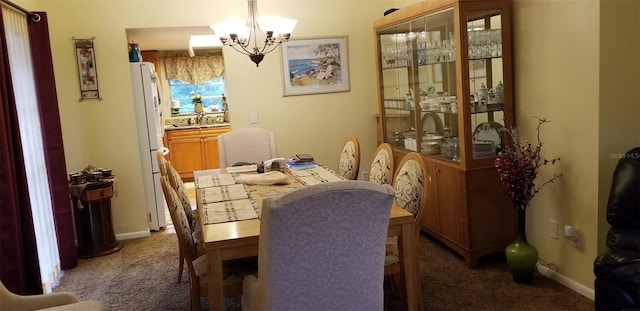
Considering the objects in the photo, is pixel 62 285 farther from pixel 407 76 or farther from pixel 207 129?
pixel 207 129

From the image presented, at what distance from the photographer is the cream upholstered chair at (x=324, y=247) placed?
6.00 feet

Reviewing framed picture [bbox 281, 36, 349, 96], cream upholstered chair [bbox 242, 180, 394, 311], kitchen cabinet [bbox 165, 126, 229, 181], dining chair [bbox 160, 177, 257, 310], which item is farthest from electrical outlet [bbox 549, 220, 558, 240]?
kitchen cabinet [bbox 165, 126, 229, 181]

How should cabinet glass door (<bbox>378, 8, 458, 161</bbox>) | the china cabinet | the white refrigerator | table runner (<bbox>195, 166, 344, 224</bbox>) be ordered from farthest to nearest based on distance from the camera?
the white refrigerator < cabinet glass door (<bbox>378, 8, 458, 161</bbox>) < the china cabinet < table runner (<bbox>195, 166, 344, 224</bbox>)

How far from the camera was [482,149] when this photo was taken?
3.51 meters

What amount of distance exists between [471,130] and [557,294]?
1.19 metres

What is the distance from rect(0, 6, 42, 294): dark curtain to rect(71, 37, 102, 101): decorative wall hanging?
4.84 ft

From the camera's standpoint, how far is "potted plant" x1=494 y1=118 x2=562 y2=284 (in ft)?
10.2

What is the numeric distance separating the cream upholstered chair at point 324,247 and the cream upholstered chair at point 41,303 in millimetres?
747

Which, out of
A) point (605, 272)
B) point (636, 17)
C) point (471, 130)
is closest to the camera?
point (605, 272)

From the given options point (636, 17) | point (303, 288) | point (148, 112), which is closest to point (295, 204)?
point (303, 288)

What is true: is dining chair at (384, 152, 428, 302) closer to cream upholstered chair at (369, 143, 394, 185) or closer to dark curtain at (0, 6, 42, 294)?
cream upholstered chair at (369, 143, 394, 185)

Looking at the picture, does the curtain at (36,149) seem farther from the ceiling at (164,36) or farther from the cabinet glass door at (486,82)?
the cabinet glass door at (486,82)

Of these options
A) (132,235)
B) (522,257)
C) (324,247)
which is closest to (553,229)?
(522,257)

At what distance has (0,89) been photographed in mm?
2865
